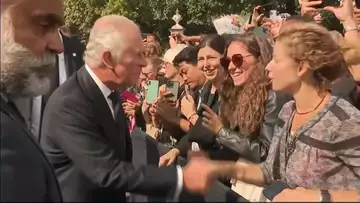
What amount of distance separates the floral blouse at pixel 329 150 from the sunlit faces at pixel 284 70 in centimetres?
18

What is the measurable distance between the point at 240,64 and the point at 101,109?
131 cm

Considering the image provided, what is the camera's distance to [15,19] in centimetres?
226

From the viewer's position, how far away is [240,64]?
4.17 metres

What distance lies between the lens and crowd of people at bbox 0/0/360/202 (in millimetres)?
2154

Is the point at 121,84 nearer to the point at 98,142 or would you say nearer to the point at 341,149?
the point at 98,142

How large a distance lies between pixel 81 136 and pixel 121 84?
0.43 metres

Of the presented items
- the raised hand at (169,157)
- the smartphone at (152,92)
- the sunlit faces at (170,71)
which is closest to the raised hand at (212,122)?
the raised hand at (169,157)

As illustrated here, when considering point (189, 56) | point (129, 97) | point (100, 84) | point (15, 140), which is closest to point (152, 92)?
point (189, 56)

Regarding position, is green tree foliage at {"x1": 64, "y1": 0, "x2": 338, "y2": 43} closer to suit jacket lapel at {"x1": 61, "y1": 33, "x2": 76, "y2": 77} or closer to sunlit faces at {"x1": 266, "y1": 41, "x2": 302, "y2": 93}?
suit jacket lapel at {"x1": 61, "y1": 33, "x2": 76, "y2": 77}

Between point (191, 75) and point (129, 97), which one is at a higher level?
point (191, 75)

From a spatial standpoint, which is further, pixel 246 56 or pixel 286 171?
pixel 246 56

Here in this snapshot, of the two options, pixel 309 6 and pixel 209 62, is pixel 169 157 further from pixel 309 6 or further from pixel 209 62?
pixel 309 6

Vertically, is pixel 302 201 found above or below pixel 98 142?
above

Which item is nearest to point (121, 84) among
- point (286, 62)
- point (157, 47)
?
point (286, 62)
